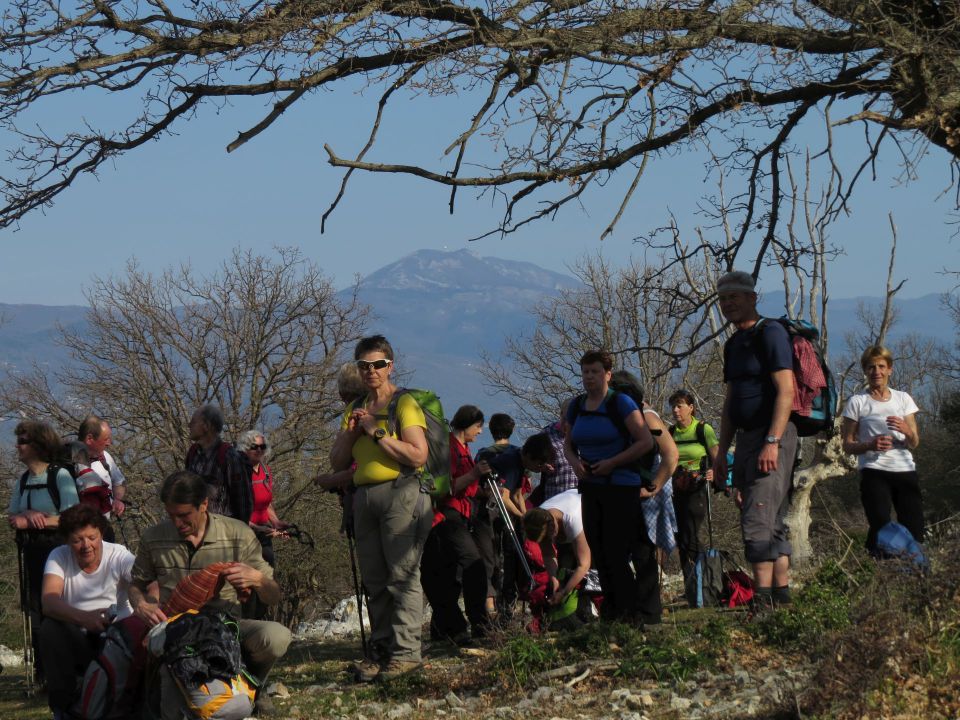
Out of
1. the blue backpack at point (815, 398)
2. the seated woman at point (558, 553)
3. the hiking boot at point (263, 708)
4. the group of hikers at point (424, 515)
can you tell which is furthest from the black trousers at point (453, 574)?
the blue backpack at point (815, 398)

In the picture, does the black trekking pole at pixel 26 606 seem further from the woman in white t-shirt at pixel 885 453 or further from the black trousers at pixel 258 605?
the woman in white t-shirt at pixel 885 453

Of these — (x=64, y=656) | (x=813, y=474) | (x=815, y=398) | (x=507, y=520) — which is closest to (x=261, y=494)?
(x=507, y=520)

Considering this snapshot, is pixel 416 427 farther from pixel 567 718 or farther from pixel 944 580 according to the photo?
pixel 944 580

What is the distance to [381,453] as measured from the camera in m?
7.05

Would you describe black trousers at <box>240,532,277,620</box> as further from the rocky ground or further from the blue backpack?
the blue backpack

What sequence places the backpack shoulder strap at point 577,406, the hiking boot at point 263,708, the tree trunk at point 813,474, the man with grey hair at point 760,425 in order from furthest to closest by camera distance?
the tree trunk at point 813,474 → the backpack shoulder strap at point 577,406 → the man with grey hair at point 760,425 → the hiking boot at point 263,708

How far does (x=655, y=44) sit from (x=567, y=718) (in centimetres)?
366

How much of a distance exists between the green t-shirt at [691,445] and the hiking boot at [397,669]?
12.7 feet

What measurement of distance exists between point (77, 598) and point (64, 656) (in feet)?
1.14

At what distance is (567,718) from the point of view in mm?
5961

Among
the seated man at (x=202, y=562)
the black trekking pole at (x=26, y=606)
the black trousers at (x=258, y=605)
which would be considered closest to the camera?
the seated man at (x=202, y=562)

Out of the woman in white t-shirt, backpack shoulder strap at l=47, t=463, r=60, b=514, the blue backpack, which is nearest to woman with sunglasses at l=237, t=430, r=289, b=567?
backpack shoulder strap at l=47, t=463, r=60, b=514

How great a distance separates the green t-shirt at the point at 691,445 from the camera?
1038 cm

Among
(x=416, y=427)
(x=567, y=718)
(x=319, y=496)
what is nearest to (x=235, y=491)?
(x=416, y=427)
